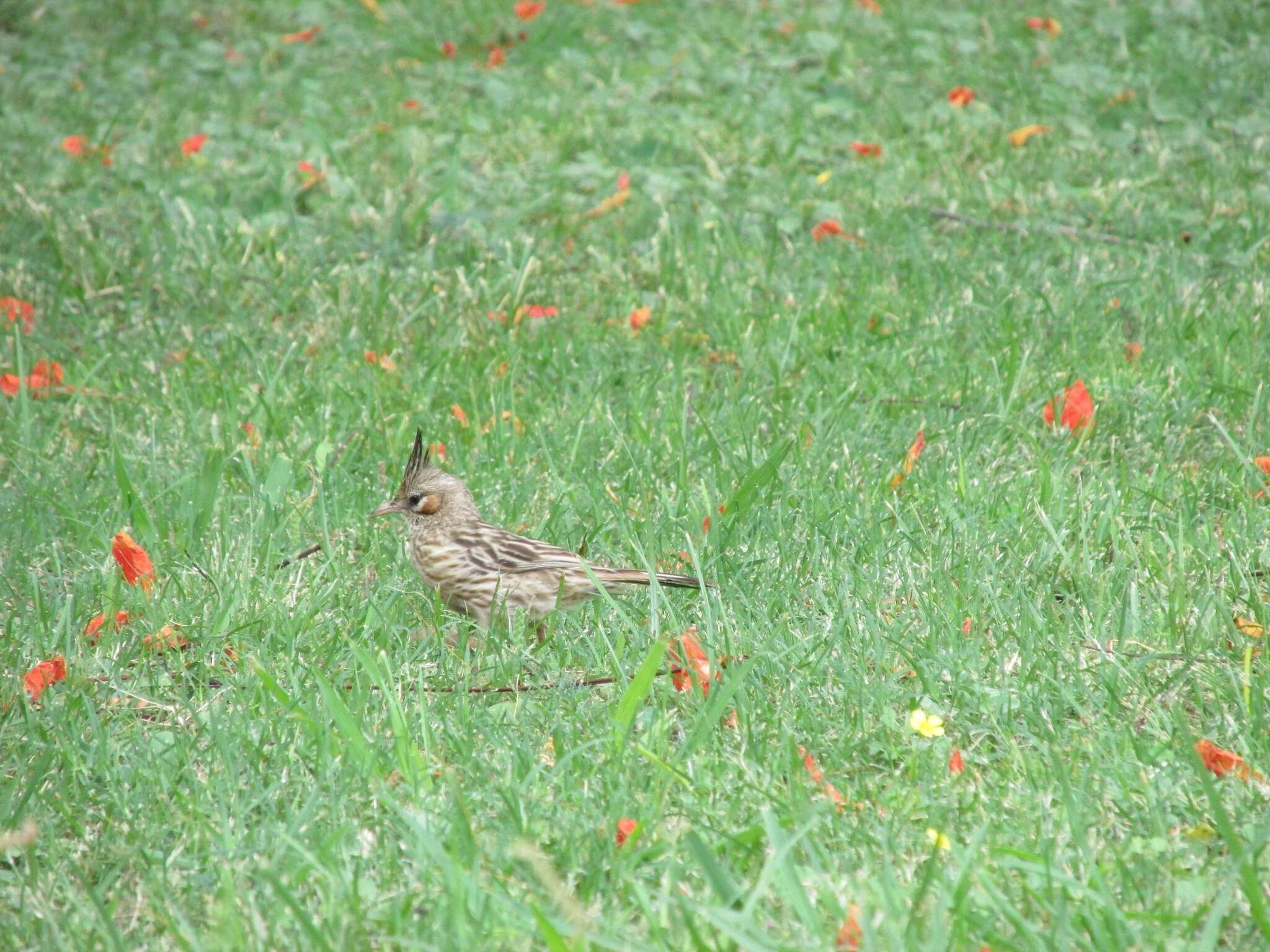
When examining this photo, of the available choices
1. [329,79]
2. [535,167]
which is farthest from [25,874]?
[329,79]

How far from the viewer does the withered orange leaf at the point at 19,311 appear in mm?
5828

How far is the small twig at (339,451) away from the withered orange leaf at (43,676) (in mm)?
1501

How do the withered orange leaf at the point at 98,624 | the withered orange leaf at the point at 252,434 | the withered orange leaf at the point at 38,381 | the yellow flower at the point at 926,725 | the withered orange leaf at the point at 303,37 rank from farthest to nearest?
1. the withered orange leaf at the point at 303,37
2. the withered orange leaf at the point at 38,381
3. the withered orange leaf at the point at 252,434
4. the withered orange leaf at the point at 98,624
5. the yellow flower at the point at 926,725

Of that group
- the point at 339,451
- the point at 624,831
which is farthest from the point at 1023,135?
the point at 624,831

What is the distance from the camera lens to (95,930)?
2.57 metres

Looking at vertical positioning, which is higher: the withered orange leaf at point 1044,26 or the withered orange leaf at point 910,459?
the withered orange leaf at point 1044,26

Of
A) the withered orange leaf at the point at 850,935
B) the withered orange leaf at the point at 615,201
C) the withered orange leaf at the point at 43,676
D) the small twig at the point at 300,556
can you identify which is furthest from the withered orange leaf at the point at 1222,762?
the withered orange leaf at the point at 615,201

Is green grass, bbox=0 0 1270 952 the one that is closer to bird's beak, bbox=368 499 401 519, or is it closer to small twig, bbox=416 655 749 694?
small twig, bbox=416 655 749 694

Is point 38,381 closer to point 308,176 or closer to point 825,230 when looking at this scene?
point 308,176

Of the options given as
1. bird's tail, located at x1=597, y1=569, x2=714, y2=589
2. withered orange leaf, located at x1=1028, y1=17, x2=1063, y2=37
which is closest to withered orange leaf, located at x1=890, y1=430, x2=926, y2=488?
bird's tail, located at x1=597, y1=569, x2=714, y2=589

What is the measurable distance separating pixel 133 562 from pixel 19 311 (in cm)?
241

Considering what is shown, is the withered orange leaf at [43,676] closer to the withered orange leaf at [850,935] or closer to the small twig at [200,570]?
the small twig at [200,570]

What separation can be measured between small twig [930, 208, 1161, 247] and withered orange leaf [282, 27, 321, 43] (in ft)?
16.8

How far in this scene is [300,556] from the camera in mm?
4203
